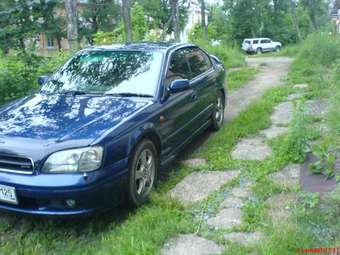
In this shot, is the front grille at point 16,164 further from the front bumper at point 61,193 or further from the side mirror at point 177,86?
the side mirror at point 177,86

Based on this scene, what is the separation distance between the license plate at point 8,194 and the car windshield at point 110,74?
158 centimetres

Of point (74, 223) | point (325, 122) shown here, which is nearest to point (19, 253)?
point (74, 223)

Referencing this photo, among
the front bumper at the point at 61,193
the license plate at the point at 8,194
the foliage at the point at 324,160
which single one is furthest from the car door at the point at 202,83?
the license plate at the point at 8,194

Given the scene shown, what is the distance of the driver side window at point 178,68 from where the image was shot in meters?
4.95

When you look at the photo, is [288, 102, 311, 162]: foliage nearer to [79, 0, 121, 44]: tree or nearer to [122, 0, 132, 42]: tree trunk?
[122, 0, 132, 42]: tree trunk

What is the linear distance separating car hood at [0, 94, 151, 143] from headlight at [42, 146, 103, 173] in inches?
5.2

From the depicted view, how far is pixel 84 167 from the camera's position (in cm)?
346

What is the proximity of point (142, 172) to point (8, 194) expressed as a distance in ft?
4.05

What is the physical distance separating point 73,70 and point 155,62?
103 centimetres

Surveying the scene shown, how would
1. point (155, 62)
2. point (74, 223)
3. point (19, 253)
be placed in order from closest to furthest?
point (19, 253) < point (74, 223) < point (155, 62)

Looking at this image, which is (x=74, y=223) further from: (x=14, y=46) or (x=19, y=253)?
(x=14, y=46)

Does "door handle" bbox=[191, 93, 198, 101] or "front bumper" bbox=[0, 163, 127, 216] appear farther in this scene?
"door handle" bbox=[191, 93, 198, 101]

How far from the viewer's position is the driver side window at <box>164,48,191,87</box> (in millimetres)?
4955

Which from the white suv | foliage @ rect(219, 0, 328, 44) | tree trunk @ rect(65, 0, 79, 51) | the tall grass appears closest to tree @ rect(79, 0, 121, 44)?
the white suv
